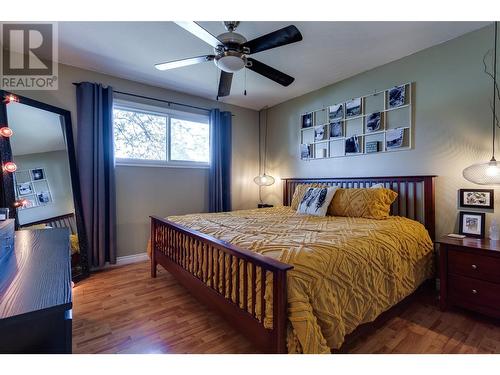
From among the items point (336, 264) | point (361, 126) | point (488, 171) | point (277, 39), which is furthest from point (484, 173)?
point (277, 39)

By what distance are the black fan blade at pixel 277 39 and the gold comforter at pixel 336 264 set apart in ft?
4.69

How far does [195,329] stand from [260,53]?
2.66 m

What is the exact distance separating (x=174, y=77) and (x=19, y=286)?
3023 mm

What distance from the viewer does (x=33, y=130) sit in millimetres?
2588

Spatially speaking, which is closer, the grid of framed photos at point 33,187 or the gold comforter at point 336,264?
the gold comforter at point 336,264

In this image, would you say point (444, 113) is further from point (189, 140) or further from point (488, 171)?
point (189, 140)

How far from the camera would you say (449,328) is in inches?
71.2

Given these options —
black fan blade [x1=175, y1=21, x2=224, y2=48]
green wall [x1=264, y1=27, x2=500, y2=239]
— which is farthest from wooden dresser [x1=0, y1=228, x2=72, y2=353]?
green wall [x1=264, y1=27, x2=500, y2=239]

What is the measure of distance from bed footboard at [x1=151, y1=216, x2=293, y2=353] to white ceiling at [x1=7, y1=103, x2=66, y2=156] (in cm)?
165

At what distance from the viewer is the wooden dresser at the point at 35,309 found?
0.66 meters

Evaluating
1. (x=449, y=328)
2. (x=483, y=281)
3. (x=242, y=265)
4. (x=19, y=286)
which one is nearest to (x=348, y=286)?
(x=242, y=265)

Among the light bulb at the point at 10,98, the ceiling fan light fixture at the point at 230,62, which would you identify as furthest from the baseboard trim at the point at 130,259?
the ceiling fan light fixture at the point at 230,62

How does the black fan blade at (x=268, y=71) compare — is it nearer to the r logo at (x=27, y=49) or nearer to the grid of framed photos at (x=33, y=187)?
the r logo at (x=27, y=49)
